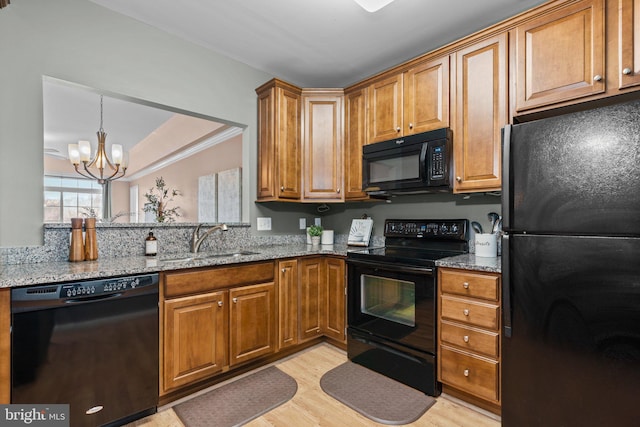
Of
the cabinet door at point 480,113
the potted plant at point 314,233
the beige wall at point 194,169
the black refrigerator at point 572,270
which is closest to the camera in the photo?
the black refrigerator at point 572,270

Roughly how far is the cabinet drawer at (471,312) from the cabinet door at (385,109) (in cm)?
134

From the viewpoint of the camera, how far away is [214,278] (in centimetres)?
205

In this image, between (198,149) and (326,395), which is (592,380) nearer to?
(326,395)

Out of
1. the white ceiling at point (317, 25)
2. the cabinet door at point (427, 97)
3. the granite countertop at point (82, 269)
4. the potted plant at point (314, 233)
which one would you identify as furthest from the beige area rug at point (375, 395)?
the white ceiling at point (317, 25)

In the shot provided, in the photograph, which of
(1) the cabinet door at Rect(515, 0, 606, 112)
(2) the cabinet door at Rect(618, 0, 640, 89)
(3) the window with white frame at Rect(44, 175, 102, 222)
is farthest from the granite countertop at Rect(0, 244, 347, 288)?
(3) the window with white frame at Rect(44, 175, 102, 222)

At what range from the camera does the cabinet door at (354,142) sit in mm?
2787

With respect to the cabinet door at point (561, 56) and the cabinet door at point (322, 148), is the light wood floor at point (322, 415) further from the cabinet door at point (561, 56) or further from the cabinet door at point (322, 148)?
the cabinet door at point (561, 56)

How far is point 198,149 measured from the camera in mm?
4832

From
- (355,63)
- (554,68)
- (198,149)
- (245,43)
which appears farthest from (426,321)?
(198,149)

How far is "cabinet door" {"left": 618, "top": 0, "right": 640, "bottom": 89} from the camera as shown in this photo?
5.06ft

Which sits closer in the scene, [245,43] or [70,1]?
[70,1]

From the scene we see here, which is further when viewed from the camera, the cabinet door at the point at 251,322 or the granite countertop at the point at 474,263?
the cabinet door at the point at 251,322

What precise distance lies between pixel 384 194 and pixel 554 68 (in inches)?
55.1

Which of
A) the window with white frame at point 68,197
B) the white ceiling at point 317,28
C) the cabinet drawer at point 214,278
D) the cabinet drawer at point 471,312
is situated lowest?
the cabinet drawer at point 471,312
